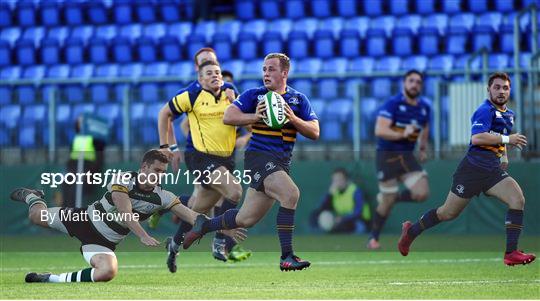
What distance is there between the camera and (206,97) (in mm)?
12797

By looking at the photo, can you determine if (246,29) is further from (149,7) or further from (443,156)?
(443,156)

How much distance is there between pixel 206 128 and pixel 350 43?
1102cm

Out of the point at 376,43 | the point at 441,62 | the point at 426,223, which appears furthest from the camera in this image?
the point at 376,43

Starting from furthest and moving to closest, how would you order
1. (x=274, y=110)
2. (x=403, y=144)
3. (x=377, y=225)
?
(x=403, y=144) < (x=377, y=225) < (x=274, y=110)

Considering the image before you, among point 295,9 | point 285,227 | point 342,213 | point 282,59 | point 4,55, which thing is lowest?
point 342,213

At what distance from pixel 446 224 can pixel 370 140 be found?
74.2 inches

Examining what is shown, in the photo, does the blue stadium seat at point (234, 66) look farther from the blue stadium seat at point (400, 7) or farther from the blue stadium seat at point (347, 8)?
the blue stadium seat at point (400, 7)

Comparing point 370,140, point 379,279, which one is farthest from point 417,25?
point 379,279

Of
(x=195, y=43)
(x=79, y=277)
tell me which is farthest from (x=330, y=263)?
(x=195, y=43)

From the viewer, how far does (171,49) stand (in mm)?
24797

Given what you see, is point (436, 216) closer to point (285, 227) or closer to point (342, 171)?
point (285, 227)

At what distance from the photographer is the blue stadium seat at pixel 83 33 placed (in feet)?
84.7

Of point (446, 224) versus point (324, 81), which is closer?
point (446, 224)

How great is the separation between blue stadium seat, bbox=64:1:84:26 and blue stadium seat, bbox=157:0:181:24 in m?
1.83
